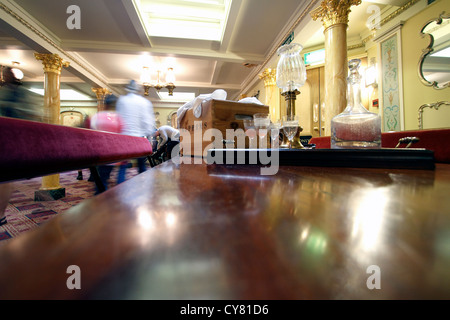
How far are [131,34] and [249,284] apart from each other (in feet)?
13.6

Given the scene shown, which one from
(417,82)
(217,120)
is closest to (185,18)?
(217,120)

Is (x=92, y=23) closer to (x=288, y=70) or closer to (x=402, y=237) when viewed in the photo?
(x=288, y=70)

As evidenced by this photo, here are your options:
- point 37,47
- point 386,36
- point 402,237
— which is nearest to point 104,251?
point 402,237

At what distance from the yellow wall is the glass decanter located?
2.79 metres

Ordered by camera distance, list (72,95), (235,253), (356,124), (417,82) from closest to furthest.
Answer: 1. (235,253)
2. (356,124)
3. (417,82)
4. (72,95)

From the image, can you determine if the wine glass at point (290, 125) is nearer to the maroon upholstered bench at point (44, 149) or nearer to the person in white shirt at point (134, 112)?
the maroon upholstered bench at point (44, 149)

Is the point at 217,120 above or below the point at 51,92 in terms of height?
below

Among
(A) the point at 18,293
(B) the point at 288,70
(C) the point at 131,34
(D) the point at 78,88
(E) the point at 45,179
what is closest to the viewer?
(A) the point at 18,293

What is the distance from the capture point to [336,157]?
1.62 feet

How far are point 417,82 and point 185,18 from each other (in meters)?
3.57

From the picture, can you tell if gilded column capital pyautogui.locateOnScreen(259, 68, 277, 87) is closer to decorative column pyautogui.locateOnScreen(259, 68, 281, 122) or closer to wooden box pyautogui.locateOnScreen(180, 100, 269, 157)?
decorative column pyautogui.locateOnScreen(259, 68, 281, 122)

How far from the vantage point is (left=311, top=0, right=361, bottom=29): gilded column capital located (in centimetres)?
206

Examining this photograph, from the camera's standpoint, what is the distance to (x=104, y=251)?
0.09 m

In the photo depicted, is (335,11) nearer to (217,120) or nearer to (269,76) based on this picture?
(217,120)
